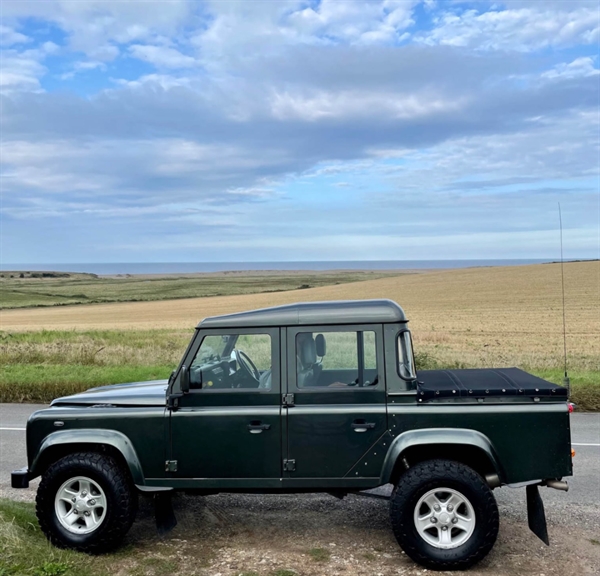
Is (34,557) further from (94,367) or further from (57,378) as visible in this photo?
(94,367)

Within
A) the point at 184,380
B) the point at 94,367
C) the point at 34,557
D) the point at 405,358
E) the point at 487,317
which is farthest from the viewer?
the point at 487,317

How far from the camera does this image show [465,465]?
15.2 ft

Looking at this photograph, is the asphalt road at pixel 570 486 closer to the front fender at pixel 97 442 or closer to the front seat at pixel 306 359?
the front fender at pixel 97 442

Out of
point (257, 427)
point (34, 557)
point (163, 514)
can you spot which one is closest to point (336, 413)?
point (257, 427)

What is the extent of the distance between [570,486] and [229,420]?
3886mm

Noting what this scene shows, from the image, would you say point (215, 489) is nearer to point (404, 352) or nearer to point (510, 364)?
point (404, 352)

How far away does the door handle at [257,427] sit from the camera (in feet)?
15.6

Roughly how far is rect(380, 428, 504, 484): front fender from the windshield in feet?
1.37

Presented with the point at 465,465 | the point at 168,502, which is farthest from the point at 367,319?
the point at 168,502

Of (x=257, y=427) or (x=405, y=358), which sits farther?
(x=405, y=358)

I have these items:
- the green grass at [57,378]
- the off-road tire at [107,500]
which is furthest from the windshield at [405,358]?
the green grass at [57,378]

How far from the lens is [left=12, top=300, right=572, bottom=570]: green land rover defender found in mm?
4598

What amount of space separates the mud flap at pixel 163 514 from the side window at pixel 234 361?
36.5 inches

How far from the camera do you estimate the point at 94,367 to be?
1452 centimetres
